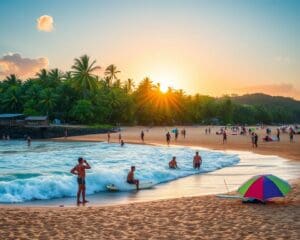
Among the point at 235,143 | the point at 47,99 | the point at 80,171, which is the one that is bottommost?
the point at 235,143

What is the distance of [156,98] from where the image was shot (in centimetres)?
11656

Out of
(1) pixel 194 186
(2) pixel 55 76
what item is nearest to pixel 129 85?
(2) pixel 55 76

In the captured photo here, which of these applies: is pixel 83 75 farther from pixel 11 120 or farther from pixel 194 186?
pixel 194 186

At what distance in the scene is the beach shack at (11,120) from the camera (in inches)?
3051

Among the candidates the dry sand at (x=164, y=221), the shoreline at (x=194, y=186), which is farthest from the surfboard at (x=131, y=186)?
the dry sand at (x=164, y=221)

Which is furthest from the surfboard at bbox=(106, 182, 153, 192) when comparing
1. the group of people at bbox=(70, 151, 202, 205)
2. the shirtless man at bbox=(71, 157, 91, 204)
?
the shirtless man at bbox=(71, 157, 91, 204)

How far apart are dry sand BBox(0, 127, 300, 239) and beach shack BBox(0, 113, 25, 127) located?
68.6m

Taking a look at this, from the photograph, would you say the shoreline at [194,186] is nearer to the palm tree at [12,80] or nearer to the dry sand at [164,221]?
the dry sand at [164,221]

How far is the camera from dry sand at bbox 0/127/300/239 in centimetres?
896

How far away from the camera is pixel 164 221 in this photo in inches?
410

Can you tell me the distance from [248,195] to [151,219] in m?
3.31

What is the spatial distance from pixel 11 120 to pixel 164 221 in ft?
250

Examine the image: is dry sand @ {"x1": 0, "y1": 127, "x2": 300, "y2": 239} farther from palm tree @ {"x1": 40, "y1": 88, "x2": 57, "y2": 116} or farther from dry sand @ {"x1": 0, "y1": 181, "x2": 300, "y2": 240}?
palm tree @ {"x1": 40, "y1": 88, "x2": 57, "y2": 116}

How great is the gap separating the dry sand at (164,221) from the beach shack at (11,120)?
2702 inches
